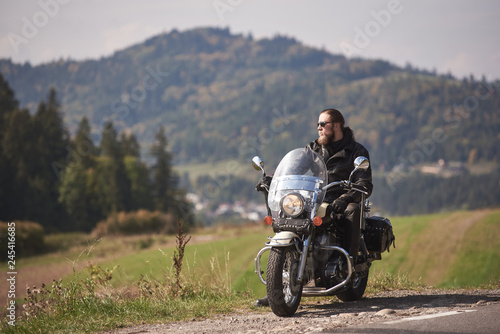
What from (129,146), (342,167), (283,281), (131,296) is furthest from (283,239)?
(129,146)

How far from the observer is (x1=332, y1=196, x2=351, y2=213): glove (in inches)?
269

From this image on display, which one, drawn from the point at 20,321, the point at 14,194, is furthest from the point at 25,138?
the point at 20,321

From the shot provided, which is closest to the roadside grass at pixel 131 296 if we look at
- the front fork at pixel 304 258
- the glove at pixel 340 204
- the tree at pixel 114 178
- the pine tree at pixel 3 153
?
the front fork at pixel 304 258

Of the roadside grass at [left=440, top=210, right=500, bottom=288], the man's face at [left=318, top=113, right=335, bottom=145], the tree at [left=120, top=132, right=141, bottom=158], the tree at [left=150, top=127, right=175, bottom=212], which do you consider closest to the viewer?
the man's face at [left=318, top=113, right=335, bottom=145]

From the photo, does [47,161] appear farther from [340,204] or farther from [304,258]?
[304,258]

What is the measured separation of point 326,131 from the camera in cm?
741

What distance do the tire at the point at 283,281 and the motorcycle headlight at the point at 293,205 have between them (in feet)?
1.20

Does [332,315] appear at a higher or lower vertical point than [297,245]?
lower

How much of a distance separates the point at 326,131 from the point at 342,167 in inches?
19.2

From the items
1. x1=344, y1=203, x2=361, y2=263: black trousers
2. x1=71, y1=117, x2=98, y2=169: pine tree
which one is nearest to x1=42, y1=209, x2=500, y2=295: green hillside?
x1=344, y1=203, x2=361, y2=263: black trousers

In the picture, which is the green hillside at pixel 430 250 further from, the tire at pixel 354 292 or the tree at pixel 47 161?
the tree at pixel 47 161

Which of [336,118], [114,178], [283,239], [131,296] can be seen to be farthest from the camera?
[114,178]

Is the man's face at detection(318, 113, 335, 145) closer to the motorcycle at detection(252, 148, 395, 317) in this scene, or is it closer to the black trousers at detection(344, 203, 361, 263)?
the motorcycle at detection(252, 148, 395, 317)

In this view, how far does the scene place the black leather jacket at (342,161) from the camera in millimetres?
7098
